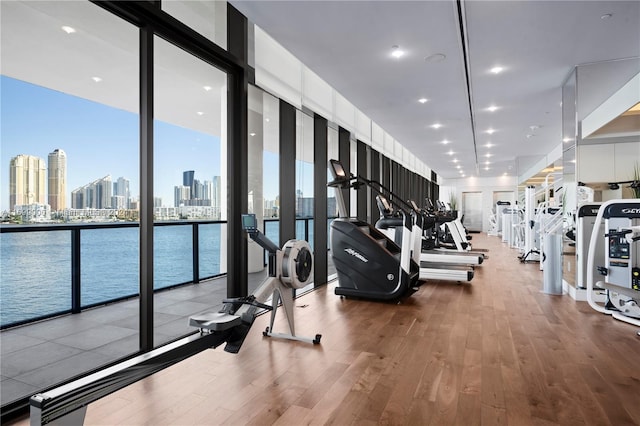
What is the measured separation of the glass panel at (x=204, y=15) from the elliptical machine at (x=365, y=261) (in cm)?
177

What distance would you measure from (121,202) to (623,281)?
205 inches

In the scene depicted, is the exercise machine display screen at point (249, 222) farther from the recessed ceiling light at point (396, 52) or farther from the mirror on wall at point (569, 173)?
the mirror on wall at point (569, 173)

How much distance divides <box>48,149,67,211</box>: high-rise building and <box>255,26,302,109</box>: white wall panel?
2.05m

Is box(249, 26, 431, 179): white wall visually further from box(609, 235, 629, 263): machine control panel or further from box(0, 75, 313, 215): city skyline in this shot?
box(609, 235, 629, 263): machine control panel

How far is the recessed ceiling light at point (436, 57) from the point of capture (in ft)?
13.3

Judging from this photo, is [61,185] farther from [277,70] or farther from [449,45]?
[449,45]

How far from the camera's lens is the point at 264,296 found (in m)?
2.61

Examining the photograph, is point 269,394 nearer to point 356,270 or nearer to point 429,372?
point 429,372

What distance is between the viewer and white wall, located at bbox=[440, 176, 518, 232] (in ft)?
59.4

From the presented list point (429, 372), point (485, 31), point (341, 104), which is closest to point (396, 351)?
point (429, 372)

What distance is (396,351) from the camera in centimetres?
279

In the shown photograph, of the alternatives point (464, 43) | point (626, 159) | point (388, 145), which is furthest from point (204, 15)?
point (388, 145)

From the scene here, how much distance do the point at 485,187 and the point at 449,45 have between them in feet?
53.2

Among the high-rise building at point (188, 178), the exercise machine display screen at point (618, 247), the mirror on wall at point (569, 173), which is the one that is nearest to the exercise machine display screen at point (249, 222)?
the high-rise building at point (188, 178)
